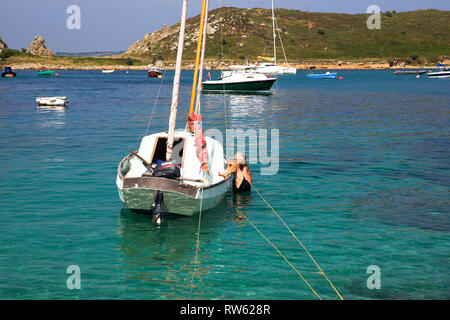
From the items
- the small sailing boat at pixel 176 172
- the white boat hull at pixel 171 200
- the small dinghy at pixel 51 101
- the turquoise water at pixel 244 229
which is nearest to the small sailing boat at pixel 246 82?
the small dinghy at pixel 51 101

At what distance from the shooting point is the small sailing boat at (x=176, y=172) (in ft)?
52.6

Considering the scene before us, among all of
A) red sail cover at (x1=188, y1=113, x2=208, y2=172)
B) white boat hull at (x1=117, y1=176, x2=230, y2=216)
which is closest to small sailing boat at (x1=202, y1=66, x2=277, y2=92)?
red sail cover at (x1=188, y1=113, x2=208, y2=172)

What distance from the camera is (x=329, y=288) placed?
1245 cm

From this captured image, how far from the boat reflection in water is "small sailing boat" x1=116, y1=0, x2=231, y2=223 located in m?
0.60

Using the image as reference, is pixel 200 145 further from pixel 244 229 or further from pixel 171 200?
pixel 244 229

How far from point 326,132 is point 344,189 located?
2025 cm

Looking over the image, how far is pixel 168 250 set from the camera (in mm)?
14859

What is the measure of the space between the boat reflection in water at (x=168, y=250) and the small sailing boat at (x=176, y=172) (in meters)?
0.60

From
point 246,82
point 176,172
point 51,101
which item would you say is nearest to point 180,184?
point 176,172

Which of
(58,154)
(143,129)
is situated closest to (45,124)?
(143,129)

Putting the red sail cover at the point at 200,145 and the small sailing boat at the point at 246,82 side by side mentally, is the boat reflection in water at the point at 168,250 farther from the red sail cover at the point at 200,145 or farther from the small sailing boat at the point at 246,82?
the small sailing boat at the point at 246,82

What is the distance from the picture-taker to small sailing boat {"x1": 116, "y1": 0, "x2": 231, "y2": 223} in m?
16.0

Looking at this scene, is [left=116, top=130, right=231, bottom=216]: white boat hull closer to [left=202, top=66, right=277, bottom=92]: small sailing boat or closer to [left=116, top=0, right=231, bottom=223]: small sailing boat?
[left=116, top=0, right=231, bottom=223]: small sailing boat

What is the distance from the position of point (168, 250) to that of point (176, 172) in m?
2.81
